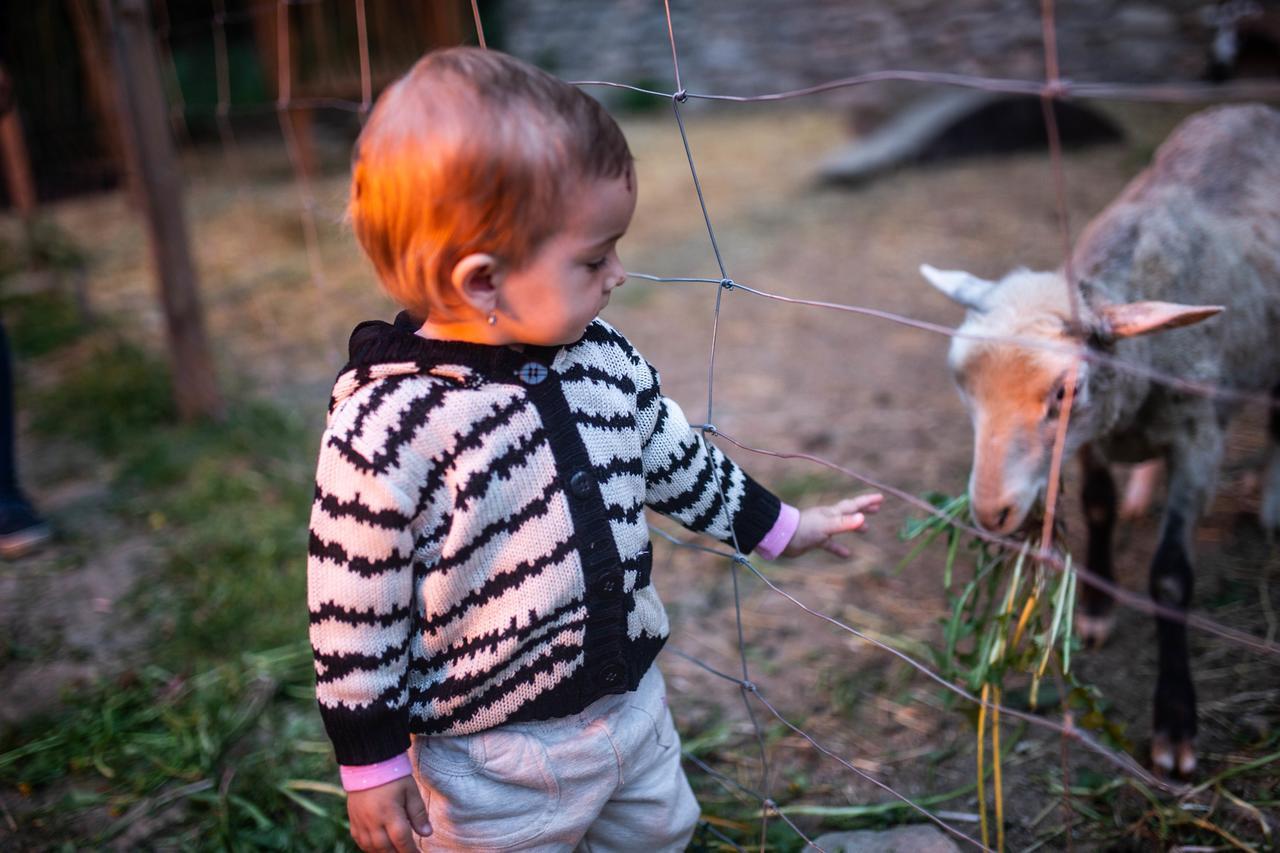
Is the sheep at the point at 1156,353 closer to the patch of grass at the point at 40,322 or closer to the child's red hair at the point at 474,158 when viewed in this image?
the child's red hair at the point at 474,158

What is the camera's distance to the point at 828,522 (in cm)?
173

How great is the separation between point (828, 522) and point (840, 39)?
9.76m

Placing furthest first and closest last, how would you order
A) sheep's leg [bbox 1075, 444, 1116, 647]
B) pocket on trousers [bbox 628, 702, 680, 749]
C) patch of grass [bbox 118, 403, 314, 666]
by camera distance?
1. patch of grass [bbox 118, 403, 314, 666]
2. sheep's leg [bbox 1075, 444, 1116, 647]
3. pocket on trousers [bbox 628, 702, 680, 749]

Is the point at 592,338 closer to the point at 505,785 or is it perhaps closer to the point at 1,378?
the point at 505,785

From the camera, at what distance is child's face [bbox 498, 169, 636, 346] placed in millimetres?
1284

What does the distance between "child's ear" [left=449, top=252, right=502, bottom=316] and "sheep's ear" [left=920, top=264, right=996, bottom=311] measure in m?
1.39

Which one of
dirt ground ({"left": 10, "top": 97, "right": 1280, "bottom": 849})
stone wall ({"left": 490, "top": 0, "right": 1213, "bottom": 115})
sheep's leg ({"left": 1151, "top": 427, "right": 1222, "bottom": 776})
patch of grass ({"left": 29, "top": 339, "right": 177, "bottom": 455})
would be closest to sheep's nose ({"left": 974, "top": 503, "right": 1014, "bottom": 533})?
sheep's leg ({"left": 1151, "top": 427, "right": 1222, "bottom": 776})

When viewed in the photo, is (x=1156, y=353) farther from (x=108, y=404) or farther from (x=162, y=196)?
(x=108, y=404)

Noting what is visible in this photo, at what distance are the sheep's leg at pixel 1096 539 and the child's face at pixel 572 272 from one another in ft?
5.90

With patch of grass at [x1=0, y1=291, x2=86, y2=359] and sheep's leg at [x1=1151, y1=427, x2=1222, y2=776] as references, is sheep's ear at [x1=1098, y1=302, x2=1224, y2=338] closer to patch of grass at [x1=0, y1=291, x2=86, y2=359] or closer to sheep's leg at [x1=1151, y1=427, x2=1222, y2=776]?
sheep's leg at [x1=1151, y1=427, x2=1222, y2=776]

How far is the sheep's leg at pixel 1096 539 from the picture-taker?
8.61 feet

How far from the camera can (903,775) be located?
2.29 m

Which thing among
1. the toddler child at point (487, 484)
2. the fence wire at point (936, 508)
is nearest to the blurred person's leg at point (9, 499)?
the fence wire at point (936, 508)

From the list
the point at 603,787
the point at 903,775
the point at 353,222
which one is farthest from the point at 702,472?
the point at 903,775
